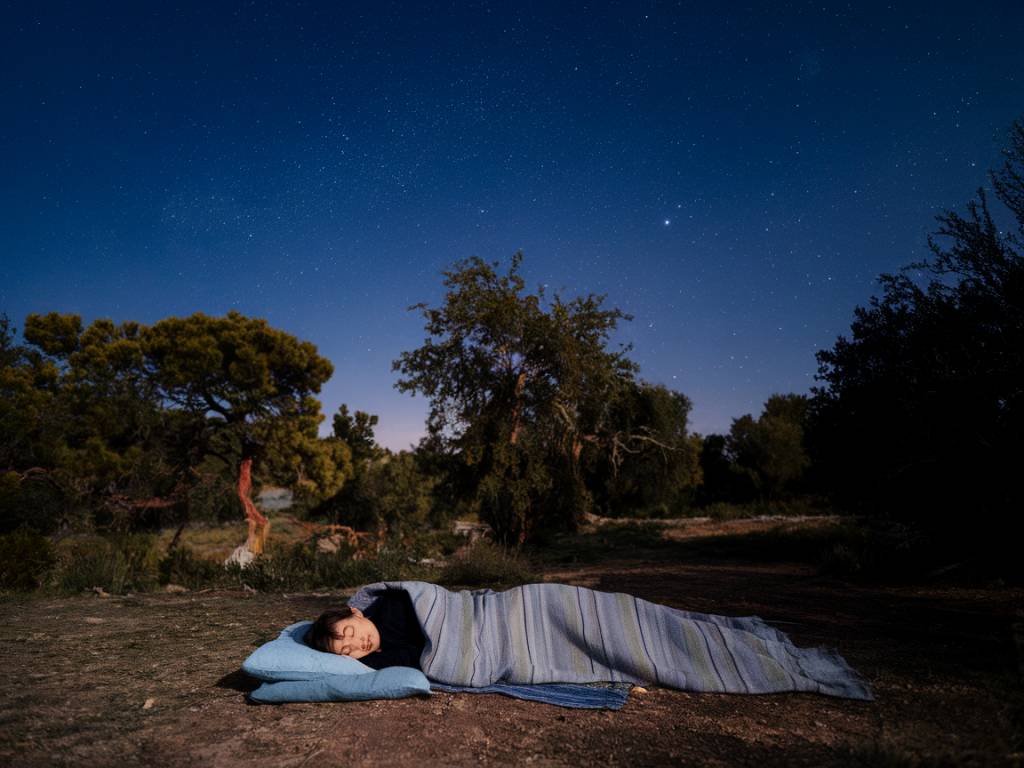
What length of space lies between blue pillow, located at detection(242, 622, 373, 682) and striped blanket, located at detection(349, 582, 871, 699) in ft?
1.35

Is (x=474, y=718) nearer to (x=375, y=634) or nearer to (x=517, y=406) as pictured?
(x=375, y=634)

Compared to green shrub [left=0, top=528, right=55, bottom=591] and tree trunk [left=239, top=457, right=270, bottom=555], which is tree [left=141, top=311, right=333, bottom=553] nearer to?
tree trunk [left=239, top=457, right=270, bottom=555]

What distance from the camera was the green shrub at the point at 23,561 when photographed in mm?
6664

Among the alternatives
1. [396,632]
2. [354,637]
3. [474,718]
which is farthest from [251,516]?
[474,718]

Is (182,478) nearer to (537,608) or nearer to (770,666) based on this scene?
(537,608)

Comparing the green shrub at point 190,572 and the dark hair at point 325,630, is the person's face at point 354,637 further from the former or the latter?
the green shrub at point 190,572

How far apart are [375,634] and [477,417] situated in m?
10.0

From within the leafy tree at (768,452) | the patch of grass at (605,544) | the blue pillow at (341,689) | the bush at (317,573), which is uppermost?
the leafy tree at (768,452)

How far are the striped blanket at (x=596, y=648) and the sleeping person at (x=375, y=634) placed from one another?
0.41 feet

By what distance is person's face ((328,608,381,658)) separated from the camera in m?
2.98

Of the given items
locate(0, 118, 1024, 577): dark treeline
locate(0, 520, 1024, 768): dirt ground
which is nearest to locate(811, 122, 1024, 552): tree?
locate(0, 118, 1024, 577): dark treeline

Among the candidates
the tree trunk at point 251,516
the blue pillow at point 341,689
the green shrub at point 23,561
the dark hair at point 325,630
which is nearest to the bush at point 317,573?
the green shrub at point 23,561

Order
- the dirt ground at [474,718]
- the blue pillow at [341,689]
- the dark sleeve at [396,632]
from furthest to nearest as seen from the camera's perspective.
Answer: the dark sleeve at [396,632]
the blue pillow at [341,689]
the dirt ground at [474,718]

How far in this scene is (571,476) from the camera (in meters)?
13.4
